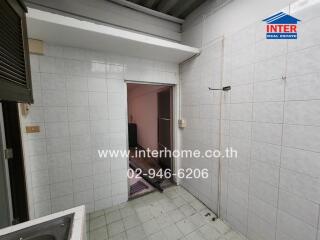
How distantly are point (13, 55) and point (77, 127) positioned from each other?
1.30 metres

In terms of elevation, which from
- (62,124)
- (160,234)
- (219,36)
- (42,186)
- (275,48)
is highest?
(219,36)

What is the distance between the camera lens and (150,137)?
442 cm

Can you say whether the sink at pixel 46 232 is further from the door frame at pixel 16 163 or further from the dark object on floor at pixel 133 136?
the dark object on floor at pixel 133 136

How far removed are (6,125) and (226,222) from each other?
8.73 ft

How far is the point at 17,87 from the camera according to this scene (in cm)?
75

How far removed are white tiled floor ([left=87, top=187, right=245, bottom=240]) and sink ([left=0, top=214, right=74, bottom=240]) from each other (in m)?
1.04

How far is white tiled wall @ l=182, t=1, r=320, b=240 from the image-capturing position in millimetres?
1137

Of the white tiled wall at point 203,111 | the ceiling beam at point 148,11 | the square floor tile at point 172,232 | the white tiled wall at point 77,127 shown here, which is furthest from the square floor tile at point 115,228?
the ceiling beam at point 148,11

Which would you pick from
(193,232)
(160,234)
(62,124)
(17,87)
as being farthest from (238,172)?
(62,124)

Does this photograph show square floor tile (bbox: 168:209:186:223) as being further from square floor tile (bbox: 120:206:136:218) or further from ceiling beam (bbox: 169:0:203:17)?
ceiling beam (bbox: 169:0:203:17)

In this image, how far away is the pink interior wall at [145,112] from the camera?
159 inches

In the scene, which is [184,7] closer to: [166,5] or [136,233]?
[166,5]

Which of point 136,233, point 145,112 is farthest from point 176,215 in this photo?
point 145,112

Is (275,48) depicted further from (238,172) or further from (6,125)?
(6,125)
